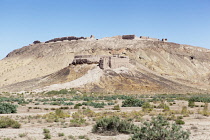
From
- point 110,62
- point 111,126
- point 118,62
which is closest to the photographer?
point 111,126

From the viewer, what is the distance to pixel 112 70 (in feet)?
199

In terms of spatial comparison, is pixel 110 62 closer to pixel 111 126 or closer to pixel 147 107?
pixel 147 107

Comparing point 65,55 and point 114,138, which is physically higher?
point 65,55

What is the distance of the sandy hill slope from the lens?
58.2 metres

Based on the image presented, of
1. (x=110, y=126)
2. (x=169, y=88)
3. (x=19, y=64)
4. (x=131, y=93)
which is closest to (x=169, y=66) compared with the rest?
(x=169, y=88)

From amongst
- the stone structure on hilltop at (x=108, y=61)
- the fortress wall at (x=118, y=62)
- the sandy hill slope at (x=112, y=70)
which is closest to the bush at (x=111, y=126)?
the sandy hill slope at (x=112, y=70)

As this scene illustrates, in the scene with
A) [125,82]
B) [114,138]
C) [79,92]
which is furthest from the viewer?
[125,82]

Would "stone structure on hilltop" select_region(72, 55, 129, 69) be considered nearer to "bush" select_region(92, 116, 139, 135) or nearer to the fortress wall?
the fortress wall

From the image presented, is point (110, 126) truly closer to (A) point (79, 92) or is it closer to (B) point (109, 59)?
(A) point (79, 92)

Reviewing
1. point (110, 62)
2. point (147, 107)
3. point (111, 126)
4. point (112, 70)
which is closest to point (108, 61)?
point (110, 62)

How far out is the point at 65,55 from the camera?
9462cm

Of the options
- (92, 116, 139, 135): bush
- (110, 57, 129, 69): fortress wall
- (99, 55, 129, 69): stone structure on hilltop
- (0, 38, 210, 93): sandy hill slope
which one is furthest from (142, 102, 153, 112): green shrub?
(110, 57, 129, 69): fortress wall

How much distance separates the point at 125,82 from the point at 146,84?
3979mm

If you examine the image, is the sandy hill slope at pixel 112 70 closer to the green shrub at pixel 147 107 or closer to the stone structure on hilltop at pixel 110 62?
the stone structure on hilltop at pixel 110 62
